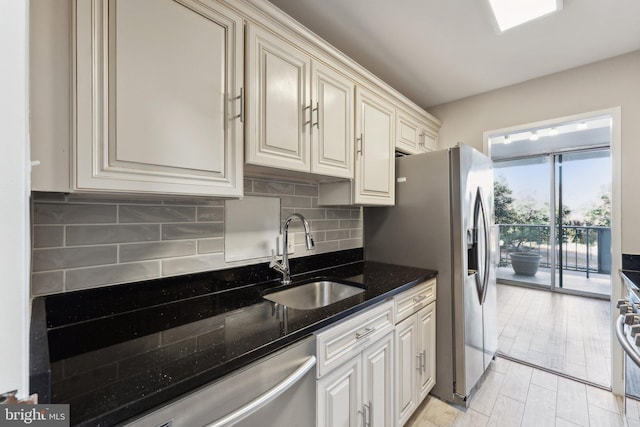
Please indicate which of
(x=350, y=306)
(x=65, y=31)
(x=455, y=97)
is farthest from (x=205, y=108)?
(x=455, y=97)

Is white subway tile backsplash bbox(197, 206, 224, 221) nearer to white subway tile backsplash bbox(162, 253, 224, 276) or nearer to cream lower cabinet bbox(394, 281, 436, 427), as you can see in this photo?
white subway tile backsplash bbox(162, 253, 224, 276)

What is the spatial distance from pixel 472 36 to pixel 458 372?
2.21m

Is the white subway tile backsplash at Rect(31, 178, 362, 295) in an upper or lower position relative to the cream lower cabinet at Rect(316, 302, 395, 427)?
upper

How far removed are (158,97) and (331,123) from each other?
887mm

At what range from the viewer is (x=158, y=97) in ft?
2.95

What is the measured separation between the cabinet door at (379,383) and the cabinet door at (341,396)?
6cm

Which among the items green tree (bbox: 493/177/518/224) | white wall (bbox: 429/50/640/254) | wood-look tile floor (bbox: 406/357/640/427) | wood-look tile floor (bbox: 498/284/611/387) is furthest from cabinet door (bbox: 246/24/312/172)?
green tree (bbox: 493/177/518/224)

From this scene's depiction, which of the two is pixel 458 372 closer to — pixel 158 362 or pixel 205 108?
pixel 158 362

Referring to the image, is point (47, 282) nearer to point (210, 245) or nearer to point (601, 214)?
point (210, 245)

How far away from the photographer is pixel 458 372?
1.78 metres

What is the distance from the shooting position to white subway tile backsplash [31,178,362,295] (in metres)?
0.92

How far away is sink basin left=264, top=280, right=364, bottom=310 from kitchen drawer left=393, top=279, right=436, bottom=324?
0.24 metres

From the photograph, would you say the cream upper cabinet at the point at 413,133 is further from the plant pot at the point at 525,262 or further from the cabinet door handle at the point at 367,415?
the plant pot at the point at 525,262

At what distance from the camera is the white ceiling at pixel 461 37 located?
151cm
